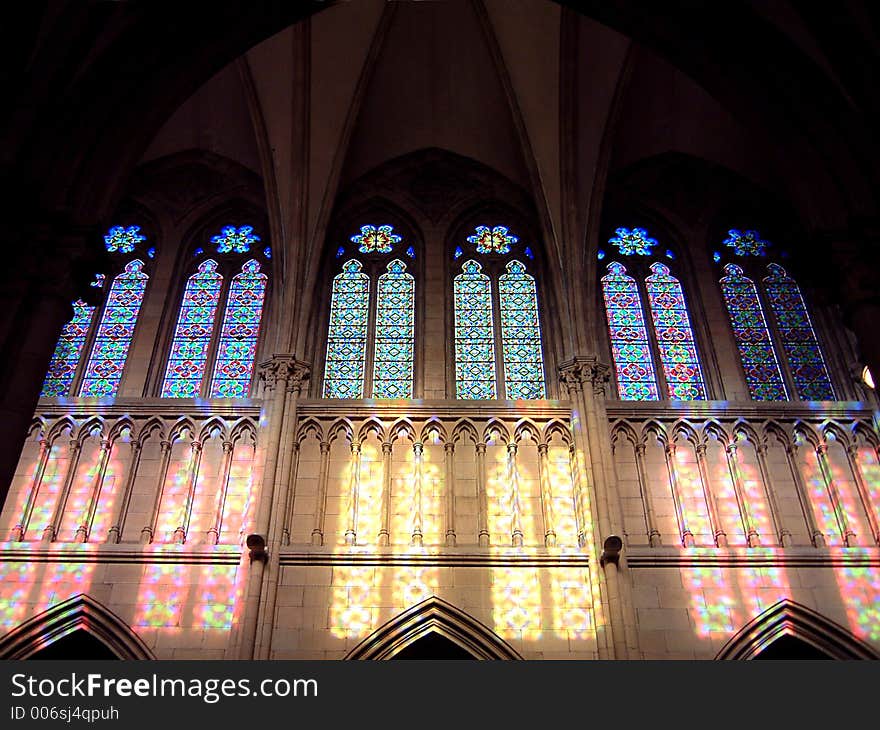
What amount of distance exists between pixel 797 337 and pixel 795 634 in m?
4.68

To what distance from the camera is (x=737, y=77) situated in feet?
30.2

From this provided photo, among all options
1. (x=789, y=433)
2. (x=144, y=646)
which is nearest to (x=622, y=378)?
(x=789, y=433)

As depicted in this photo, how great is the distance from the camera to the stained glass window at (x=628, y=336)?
41.3ft

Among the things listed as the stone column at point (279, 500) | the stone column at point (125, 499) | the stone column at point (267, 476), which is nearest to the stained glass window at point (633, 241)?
the stone column at point (279, 500)

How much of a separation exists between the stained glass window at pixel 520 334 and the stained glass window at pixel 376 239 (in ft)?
6.15

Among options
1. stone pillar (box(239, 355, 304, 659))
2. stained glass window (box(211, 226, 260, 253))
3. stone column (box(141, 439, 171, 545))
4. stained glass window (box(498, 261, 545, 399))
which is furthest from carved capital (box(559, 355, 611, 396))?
stained glass window (box(211, 226, 260, 253))

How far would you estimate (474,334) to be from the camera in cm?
1320

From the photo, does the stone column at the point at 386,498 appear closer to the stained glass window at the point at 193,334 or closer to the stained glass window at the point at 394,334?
the stained glass window at the point at 394,334

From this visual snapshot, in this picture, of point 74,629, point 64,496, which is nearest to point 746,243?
point 64,496

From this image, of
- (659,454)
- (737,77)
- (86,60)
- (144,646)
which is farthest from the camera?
(659,454)

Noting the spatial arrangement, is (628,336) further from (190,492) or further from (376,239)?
(190,492)

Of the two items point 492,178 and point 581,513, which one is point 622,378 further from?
point 492,178

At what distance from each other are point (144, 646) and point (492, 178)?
351 inches
